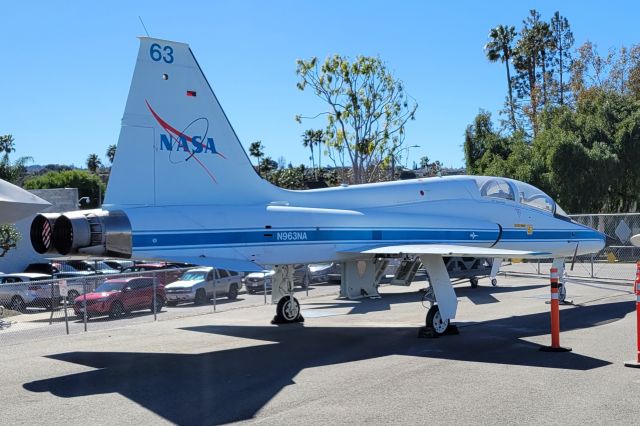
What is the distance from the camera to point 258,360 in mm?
11734

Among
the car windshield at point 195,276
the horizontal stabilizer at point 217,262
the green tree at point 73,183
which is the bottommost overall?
the car windshield at point 195,276

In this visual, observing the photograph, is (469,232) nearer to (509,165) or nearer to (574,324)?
(574,324)

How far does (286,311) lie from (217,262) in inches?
177

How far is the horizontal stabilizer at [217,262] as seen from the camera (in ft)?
38.6

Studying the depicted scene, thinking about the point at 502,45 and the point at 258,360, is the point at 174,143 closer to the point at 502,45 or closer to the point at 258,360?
the point at 258,360

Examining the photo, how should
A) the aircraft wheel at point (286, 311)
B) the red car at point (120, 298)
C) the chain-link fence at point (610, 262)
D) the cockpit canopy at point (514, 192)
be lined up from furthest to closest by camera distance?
the chain-link fence at point (610, 262)
the cockpit canopy at point (514, 192)
the red car at point (120, 298)
the aircraft wheel at point (286, 311)

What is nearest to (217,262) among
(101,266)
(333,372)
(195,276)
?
(333,372)

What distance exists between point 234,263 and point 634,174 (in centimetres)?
3567

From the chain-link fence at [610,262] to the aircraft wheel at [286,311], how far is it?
14383mm

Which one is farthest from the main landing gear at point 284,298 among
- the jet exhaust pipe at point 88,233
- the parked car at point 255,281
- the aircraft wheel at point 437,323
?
the parked car at point 255,281

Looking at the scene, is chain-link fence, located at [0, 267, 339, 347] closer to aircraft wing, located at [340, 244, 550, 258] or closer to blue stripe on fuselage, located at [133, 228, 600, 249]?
blue stripe on fuselage, located at [133, 228, 600, 249]

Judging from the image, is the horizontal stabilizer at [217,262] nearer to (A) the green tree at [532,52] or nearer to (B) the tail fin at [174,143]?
(B) the tail fin at [174,143]

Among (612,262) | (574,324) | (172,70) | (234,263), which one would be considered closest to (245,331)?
(234,263)

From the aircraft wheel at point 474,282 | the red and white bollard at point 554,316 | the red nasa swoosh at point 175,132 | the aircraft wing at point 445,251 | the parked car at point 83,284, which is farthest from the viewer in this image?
the aircraft wheel at point 474,282
